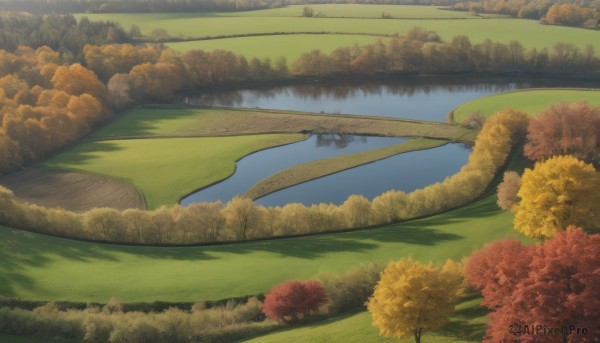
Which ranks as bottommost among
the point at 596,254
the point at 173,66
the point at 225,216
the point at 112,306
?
the point at 112,306

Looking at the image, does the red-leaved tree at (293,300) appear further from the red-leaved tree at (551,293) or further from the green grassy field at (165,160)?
the green grassy field at (165,160)

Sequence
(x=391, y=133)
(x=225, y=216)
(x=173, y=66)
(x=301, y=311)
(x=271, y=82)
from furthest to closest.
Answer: (x=271, y=82), (x=173, y=66), (x=391, y=133), (x=225, y=216), (x=301, y=311)

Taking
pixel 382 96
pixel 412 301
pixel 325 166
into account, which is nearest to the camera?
pixel 412 301

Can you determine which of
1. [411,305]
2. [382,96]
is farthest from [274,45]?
[411,305]

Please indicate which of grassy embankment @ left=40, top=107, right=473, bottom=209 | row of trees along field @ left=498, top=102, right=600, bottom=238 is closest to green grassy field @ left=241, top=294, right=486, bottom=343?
row of trees along field @ left=498, top=102, right=600, bottom=238

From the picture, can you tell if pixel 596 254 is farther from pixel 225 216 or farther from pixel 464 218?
pixel 225 216

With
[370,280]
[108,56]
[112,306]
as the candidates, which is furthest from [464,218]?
[108,56]

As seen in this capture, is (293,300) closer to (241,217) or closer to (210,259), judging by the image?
(210,259)
